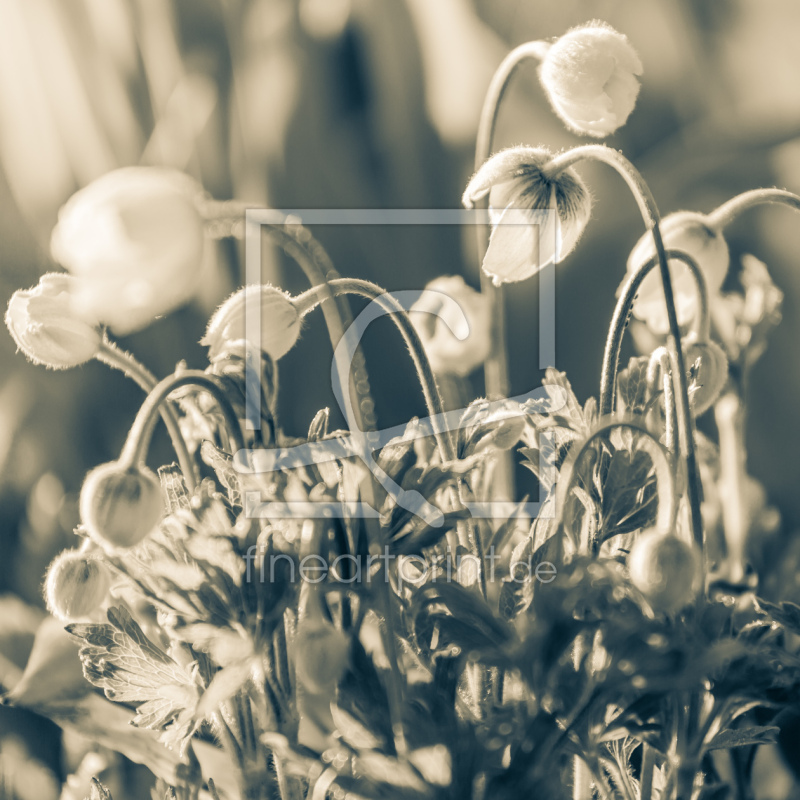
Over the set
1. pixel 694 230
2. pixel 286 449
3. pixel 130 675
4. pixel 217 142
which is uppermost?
pixel 217 142

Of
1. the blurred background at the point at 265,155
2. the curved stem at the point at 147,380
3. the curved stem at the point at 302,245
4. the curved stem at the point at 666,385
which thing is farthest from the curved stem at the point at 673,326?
the blurred background at the point at 265,155

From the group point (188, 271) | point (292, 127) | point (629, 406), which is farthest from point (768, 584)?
point (292, 127)

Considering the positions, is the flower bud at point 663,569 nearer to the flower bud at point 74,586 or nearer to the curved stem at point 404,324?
the curved stem at point 404,324

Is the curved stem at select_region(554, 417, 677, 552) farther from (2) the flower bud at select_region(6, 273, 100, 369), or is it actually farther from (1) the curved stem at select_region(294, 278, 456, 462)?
(2) the flower bud at select_region(6, 273, 100, 369)

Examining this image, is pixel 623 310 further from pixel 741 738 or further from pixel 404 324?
pixel 741 738

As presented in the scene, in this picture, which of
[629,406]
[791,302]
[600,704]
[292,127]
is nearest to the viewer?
[600,704]

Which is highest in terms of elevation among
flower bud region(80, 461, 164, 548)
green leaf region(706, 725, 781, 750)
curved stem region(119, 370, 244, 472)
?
curved stem region(119, 370, 244, 472)

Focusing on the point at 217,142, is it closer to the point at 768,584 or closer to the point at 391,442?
the point at 391,442

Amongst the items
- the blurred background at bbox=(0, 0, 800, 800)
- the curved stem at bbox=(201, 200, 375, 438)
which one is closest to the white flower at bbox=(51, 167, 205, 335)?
the curved stem at bbox=(201, 200, 375, 438)
